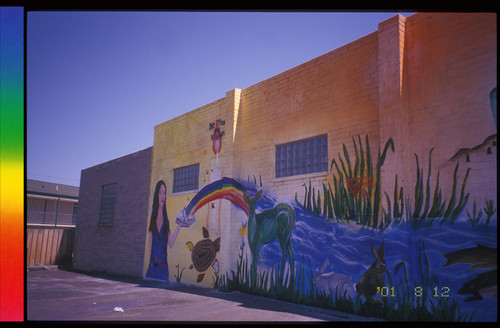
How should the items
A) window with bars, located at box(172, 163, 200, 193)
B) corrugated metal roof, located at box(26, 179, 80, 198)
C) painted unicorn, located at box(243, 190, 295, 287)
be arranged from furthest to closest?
corrugated metal roof, located at box(26, 179, 80, 198)
window with bars, located at box(172, 163, 200, 193)
painted unicorn, located at box(243, 190, 295, 287)

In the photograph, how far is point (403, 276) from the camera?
23.3 ft

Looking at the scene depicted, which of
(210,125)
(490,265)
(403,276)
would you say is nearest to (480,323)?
(490,265)

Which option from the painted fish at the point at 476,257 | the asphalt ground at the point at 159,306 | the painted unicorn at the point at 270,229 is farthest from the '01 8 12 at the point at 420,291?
the painted unicorn at the point at 270,229

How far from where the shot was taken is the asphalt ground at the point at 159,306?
7.38 m

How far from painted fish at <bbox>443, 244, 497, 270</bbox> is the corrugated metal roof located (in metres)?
30.4

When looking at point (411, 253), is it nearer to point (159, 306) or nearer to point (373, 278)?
point (373, 278)

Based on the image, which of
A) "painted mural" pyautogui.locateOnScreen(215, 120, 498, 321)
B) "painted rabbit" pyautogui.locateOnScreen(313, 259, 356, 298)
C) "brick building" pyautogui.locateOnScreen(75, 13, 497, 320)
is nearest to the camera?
"painted mural" pyautogui.locateOnScreen(215, 120, 498, 321)

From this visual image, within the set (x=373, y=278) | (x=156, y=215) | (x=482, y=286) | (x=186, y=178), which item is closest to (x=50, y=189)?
(x=156, y=215)

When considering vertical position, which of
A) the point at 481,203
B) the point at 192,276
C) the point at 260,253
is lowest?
the point at 192,276

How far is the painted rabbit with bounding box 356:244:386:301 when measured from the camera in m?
7.47

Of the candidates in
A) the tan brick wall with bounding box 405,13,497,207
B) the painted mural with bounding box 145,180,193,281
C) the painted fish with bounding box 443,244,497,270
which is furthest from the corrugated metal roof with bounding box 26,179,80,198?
the painted fish with bounding box 443,244,497,270

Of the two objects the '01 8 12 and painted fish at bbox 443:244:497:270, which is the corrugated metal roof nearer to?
the '01 8 12

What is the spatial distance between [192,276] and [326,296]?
5258 mm

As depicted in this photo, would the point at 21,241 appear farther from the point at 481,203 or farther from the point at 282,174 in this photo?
the point at 481,203
